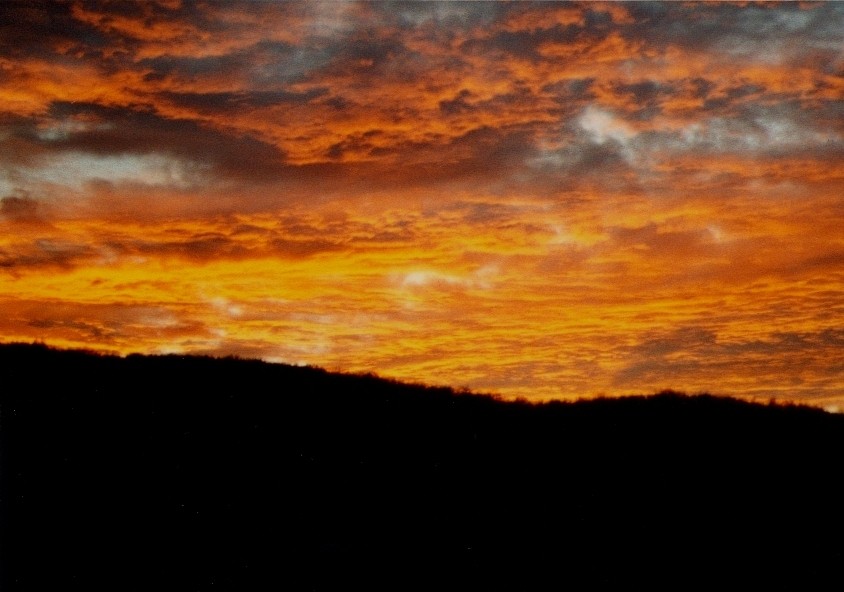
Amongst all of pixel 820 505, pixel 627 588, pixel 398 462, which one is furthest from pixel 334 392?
pixel 820 505

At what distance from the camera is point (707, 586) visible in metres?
12.9

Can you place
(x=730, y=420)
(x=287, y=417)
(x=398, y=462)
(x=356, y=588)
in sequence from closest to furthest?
(x=356, y=588) < (x=398, y=462) < (x=287, y=417) < (x=730, y=420)

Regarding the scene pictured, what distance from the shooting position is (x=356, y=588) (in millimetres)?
12289

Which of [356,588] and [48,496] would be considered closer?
[356,588]

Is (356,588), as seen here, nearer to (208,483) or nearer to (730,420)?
(208,483)

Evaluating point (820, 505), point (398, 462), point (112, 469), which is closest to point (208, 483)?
point (112, 469)

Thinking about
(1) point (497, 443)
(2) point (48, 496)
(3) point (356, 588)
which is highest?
(1) point (497, 443)

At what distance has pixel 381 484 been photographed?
15.6 m

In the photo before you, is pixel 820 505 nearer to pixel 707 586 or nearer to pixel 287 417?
pixel 707 586

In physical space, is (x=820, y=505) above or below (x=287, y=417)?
below

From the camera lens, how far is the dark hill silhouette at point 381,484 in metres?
12.9

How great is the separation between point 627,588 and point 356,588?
428 cm

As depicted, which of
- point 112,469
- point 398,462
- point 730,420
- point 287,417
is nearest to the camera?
point 112,469

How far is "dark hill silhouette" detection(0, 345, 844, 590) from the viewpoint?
1291 centimetres
